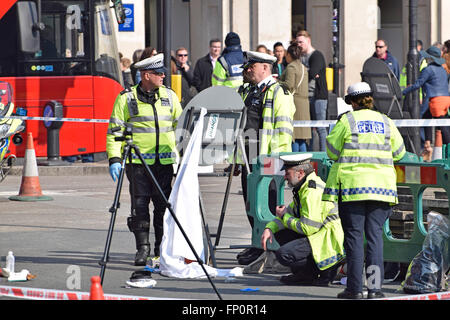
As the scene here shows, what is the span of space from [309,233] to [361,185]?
976mm

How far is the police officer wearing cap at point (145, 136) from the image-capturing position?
9766 mm

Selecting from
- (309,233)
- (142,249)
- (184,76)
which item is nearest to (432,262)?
(309,233)

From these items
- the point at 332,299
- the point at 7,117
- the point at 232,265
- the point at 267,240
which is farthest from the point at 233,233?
the point at 7,117

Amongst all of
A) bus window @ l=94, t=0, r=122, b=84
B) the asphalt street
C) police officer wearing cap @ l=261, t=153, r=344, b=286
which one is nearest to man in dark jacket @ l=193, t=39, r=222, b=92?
bus window @ l=94, t=0, r=122, b=84

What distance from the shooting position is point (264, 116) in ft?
33.3

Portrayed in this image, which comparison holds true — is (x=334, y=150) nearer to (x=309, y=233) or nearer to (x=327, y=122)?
(x=309, y=233)

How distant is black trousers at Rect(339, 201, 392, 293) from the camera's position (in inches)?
319

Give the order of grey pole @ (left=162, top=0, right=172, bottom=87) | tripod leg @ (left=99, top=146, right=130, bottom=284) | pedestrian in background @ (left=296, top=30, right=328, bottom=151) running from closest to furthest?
tripod leg @ (left=99, top=146, right=130, bottom=284) < grey pole @ (left=162, top=0, right=172, bottom=87) < pedestrian in background @ (left=296, top=30, right=328, bottom=151)

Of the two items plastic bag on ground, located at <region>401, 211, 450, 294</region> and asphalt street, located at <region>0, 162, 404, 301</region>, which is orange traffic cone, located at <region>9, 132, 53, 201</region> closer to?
asphalt street, located at <region>0, 162, 404, 301</region>

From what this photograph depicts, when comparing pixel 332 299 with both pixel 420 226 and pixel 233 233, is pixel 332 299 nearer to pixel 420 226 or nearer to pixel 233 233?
pixel 420 226

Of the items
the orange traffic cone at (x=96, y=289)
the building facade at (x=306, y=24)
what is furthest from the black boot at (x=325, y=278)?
the building facade at (x=306, y=24)

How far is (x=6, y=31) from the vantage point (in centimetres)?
1900

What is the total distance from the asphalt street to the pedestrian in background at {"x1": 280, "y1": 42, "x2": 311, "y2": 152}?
1.08 m

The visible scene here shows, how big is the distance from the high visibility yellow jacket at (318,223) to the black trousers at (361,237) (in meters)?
0.60
